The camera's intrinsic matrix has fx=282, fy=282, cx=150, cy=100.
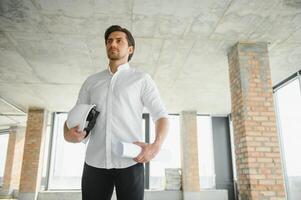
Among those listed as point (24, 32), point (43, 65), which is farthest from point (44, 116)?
point (24, 32)

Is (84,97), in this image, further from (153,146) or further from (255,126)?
(255,126)

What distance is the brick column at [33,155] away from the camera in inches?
331

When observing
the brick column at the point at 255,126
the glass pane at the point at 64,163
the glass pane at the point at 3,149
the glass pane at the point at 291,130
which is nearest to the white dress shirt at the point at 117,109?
the brick column at the point at 255,126

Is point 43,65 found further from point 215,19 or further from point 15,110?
point 15,110

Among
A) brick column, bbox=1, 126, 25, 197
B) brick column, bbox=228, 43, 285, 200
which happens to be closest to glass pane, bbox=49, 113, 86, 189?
brick column, bbox=1, 126, 25, 197

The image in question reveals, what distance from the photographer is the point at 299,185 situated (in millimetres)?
6594

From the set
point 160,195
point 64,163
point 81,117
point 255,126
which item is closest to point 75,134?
point 81,117

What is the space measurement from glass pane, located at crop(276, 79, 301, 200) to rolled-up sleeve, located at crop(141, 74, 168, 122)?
6009 mm

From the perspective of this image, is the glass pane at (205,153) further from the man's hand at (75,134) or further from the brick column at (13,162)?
the man's hand at (75,134)

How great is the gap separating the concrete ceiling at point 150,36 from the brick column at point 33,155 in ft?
7.09

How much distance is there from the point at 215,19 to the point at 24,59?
3620mm

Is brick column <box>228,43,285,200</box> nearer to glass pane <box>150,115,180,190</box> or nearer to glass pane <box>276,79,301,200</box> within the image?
glass pane <box>276,79,301,200</box>

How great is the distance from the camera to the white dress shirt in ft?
4.15

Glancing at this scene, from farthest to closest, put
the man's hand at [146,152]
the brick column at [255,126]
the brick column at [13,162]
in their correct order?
the brick column at [13,162]
the brick column at [255,126]
the man's hand at [146,152]
